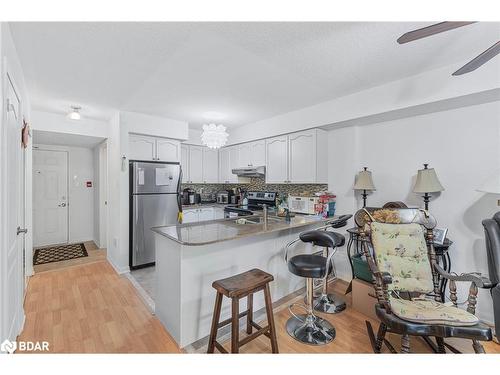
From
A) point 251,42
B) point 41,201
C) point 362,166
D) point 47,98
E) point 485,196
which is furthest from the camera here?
point 41,201

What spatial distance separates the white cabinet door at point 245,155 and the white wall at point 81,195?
3234mm

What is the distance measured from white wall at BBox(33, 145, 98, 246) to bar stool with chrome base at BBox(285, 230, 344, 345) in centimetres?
491

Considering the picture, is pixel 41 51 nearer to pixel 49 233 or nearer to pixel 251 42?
pixel 251 42

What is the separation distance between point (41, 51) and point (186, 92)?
52.0 inches

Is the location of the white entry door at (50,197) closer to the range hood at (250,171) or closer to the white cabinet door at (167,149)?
the white cabinet door at (167,149)

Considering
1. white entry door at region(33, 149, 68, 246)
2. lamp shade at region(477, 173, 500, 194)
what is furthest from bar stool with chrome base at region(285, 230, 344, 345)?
white entry door at region(33, 149, 68, 246)

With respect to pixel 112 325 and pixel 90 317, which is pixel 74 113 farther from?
pixel 112 325

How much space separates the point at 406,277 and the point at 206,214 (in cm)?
359

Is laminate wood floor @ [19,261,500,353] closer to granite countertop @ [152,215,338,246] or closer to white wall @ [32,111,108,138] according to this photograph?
granite countertop @ [152,215,338,246]

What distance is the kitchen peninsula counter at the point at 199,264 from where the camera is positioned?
2006 millimetres

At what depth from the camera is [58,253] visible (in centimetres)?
450

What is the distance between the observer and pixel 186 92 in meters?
2.89

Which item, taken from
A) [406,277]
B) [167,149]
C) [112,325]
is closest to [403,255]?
[406,277]
